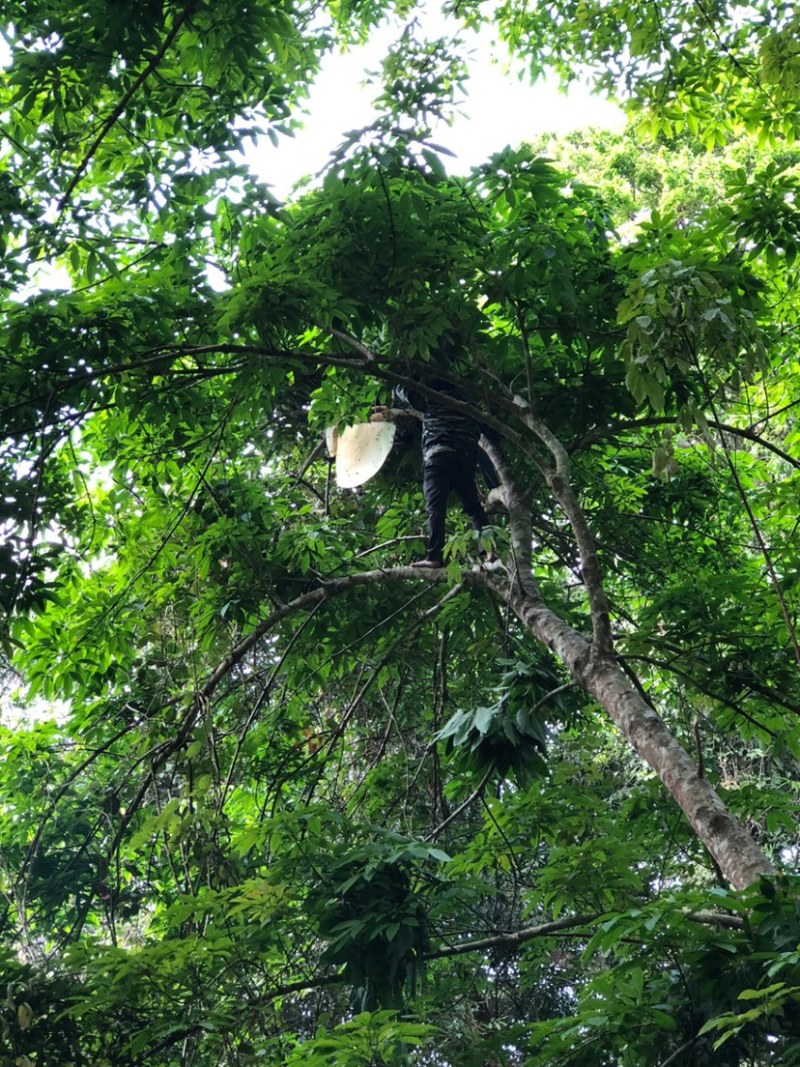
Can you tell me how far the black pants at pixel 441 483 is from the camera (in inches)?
193

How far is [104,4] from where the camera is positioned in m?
3.51

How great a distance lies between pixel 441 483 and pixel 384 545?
1.40 ft

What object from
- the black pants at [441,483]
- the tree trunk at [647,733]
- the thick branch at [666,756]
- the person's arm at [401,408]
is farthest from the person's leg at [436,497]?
the thick branch at [666,756]

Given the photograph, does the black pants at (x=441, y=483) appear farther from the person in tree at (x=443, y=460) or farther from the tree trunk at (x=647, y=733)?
the tree trunk at (x=647, y=733)

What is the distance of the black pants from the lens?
193 inches

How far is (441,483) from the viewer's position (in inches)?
194

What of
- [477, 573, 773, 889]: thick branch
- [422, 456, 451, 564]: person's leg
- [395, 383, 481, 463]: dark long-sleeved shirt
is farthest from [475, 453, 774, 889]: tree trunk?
[395, 383, 481, 463]: dark long-sleeved shirt

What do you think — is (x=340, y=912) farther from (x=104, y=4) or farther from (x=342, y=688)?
(x=104, y=4)

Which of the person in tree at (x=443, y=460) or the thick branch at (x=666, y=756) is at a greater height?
the person in tree at (x=443, y=460)

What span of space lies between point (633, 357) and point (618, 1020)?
6.01 ft

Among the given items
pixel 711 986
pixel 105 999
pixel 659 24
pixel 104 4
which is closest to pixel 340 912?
pixel 105 999

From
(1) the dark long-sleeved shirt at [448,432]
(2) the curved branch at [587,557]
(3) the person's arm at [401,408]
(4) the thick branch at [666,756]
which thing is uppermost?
(3) the person's arm at [401,408]

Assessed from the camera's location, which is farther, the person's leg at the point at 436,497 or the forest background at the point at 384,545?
the person's leg at the point at 436,497

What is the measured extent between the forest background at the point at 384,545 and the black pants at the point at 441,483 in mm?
157
